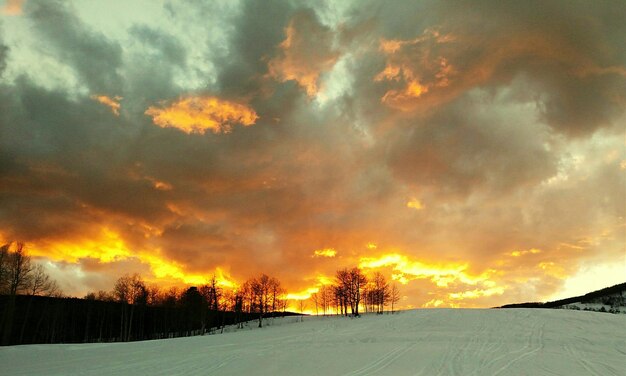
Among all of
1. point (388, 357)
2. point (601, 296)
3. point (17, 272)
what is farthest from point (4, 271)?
point (601, 296)

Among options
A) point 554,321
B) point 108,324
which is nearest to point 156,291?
point 108,324

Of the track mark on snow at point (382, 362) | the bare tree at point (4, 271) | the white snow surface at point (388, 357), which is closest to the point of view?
the track mark on snow at point (382, 362)

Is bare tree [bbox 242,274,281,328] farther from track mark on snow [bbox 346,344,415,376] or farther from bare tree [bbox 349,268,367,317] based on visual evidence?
track mark on snow [bbox 346,344,415,376]

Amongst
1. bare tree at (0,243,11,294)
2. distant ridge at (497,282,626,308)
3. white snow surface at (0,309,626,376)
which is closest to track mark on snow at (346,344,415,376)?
white snow surface at (0,309,626,376)

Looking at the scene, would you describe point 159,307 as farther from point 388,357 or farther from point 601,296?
point 601,296

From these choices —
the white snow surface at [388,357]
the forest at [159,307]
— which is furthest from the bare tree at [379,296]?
the white snow surface at [388,357]

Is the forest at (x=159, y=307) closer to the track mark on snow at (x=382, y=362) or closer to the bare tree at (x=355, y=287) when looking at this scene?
the bare tree at (x=355, y=287)

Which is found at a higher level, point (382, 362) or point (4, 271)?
point (4, 271)

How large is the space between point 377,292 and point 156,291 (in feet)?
204

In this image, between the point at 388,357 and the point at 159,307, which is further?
the point at 159,307

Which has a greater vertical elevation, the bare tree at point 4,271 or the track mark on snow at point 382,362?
the bare tree at point 4,271

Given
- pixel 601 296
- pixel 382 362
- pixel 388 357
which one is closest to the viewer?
pixel 382 362

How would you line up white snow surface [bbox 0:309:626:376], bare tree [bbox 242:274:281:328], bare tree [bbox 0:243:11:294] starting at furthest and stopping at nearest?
bare tree [bbox 242:274:281:328] → bare tree [bbox 0:243:11:294] → white snow surface [bbox 0:309:626:376]

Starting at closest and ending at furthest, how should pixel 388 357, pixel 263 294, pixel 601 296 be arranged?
1. pixel 388 357
2. pixel 263 294
3. pixel 601 296
